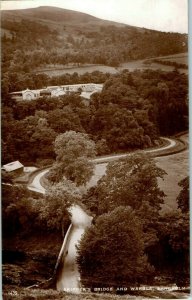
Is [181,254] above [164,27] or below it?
below

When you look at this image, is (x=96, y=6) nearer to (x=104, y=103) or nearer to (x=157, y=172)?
(x=104, y=103)

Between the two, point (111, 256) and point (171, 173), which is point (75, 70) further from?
point (111, 256)

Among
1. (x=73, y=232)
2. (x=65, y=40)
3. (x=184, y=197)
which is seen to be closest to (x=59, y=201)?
(x=73, y=232)

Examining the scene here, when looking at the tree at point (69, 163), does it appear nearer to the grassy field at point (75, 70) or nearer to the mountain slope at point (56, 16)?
the grassy field at point (75, 70)

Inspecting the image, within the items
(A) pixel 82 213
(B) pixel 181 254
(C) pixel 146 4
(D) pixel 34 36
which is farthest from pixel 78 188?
(C) pixel 146 4

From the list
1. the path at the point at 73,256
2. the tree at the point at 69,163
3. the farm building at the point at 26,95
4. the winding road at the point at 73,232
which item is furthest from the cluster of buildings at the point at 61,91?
the path at the point at 73,256

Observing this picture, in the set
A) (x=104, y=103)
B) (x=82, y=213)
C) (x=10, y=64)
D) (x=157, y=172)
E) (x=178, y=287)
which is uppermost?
(x=10, y=64)

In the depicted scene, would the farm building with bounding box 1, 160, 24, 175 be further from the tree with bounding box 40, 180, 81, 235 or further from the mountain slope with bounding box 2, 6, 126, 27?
the mountain slope with bounding box 2, 6, 126, 27
